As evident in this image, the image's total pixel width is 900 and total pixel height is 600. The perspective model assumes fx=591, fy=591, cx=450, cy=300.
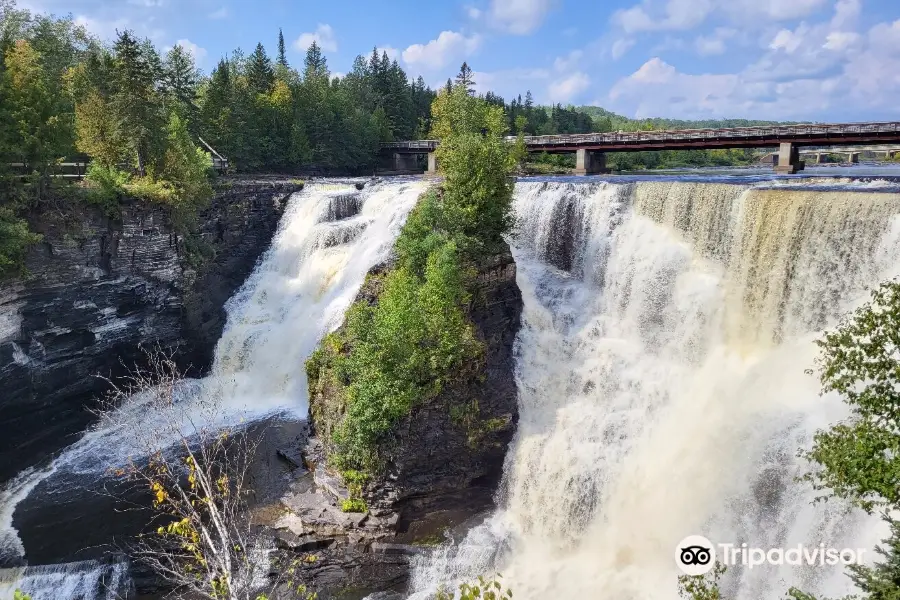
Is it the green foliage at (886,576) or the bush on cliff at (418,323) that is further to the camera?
the bush on cliff at (418,323)

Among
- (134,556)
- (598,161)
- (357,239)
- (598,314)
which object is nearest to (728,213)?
(598,314)

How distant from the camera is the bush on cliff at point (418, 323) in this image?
774 inches

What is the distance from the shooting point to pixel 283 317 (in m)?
30.8

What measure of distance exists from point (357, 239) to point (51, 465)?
17418 mm

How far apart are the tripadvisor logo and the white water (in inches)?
652

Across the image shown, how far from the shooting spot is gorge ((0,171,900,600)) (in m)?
17.0

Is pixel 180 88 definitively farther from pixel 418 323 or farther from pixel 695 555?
pixel 695 555

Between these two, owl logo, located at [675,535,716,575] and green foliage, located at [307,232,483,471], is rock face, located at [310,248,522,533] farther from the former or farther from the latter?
owl logo, located at [675,535,716,575]

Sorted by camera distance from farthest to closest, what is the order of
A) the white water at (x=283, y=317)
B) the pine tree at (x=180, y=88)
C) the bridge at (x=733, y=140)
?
1. the pine tree at (x=180, y=88)
2. the bridge at (x=733, y=140)
3. the white water at (x=283, y=317)

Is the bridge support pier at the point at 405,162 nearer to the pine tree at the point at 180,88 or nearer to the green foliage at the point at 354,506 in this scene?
the pine tree at the point at 180,88

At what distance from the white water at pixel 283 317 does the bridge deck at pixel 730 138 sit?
16.1 meters

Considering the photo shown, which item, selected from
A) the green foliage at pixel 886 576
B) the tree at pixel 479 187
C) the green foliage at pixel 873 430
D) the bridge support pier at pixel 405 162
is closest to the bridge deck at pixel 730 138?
the bridge support pier at pixel 405 162

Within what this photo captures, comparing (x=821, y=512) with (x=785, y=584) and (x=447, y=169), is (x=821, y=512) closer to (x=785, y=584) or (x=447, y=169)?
(x=785, y=584)

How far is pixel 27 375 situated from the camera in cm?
2516
